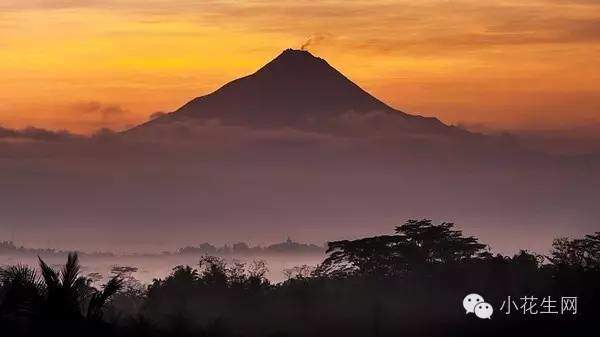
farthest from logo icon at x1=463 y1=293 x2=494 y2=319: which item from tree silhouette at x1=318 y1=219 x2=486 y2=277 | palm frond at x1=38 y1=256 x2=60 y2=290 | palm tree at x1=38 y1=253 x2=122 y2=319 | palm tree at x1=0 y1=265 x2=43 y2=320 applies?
palm frond at x1=38 y1=256 x2=60 y2=290

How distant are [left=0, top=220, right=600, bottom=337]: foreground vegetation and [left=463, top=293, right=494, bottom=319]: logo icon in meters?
0.48

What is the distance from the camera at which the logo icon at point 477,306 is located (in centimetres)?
8405

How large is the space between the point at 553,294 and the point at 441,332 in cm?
694

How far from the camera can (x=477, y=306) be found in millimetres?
88062

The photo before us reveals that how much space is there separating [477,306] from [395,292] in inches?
758

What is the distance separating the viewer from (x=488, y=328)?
255 ft

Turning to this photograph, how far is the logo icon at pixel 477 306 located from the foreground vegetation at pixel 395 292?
48 cm

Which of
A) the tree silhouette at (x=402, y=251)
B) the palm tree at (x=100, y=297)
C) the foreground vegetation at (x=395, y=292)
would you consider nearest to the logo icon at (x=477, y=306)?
the foreground vegetation at (x=395, y=292)

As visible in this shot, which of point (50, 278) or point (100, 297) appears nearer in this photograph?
point (50, 278)

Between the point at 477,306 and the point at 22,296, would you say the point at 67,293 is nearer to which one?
the point at 22,296

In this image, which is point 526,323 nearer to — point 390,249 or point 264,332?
point 264,332

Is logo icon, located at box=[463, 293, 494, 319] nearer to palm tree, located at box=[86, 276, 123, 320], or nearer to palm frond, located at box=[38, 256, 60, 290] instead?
palm tree, located at box=[86, 276, 123, 320]

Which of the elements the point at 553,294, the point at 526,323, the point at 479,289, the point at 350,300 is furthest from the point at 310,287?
the point at 526,323

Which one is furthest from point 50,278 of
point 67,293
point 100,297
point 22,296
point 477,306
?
point 477,306
